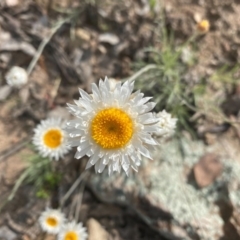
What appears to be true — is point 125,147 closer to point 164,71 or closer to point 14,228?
point 164,71

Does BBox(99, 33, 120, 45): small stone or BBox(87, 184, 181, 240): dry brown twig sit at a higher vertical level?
BBox(99, 33, 120, 45): small stone

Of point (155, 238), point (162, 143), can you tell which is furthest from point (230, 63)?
point (155, 238)

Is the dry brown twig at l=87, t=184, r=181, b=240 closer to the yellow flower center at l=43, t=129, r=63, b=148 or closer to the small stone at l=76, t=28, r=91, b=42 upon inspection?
the yellow flower center at l=43, t=129, r=63, b=148

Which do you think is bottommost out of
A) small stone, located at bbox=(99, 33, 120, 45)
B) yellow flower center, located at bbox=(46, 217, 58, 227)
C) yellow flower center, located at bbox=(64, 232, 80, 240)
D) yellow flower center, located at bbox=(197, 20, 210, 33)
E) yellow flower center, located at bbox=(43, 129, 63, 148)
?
yellow flower center, located at bbox=(64, 232, 80, 240)

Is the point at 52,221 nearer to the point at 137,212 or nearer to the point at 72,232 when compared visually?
the point at 72,232

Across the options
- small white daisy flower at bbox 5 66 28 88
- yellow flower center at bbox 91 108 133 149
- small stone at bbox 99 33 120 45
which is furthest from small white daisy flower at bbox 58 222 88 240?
small stone at bbox 99 33 120 45

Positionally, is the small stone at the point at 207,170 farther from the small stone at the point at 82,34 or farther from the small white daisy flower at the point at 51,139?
the small stone at the point at 82,34
